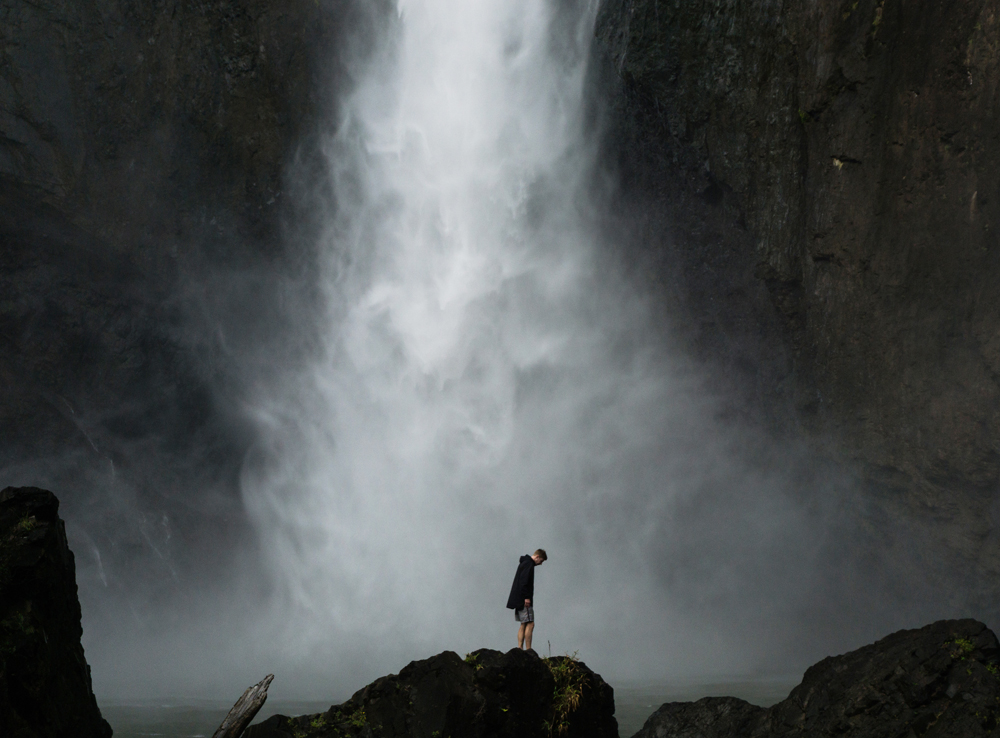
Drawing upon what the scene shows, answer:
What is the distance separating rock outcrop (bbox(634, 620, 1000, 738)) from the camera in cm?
688

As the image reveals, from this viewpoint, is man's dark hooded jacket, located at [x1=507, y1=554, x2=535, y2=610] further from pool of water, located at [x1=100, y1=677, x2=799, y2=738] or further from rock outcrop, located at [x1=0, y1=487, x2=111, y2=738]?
rock outcrop, located at [x1=0, y1=487, x2=111, y2=738]

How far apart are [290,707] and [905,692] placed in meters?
10.9

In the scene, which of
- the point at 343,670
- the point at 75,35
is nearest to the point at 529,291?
the point at 343,670

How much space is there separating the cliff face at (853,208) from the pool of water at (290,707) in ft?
16.7

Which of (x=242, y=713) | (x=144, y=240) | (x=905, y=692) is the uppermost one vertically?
(x=144, y=240)

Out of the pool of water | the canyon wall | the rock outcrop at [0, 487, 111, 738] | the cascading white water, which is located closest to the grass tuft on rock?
the rock outcrop at [0, 487, 111, 738]

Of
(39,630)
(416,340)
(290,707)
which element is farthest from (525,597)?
(416,340)

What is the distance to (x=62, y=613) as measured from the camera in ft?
23.4

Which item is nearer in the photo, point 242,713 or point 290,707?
point 242,713

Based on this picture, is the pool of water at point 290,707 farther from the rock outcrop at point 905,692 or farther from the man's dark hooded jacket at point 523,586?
the rock outcrop at point 905,692

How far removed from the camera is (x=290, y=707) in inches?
588

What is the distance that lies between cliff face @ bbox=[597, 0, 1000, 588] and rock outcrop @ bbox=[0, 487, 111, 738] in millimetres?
14219

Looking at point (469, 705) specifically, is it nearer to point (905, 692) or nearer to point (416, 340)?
point (905, 692)

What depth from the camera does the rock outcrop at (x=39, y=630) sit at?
6.28 metres
